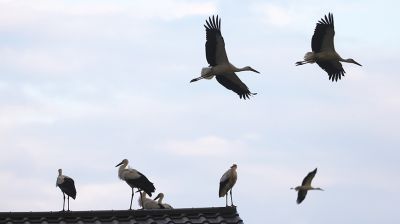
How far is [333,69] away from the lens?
66.1ft

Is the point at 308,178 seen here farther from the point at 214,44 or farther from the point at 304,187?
the point at 214,44

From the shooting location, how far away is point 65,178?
19000 millimetres

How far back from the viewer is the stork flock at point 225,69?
1814 cm

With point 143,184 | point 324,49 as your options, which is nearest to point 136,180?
point 143,184

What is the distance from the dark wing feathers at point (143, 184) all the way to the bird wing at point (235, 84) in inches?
106

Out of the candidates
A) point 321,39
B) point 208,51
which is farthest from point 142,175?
point 321,39

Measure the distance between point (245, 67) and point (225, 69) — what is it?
2.69ft

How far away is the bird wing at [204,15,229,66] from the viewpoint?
1914cm

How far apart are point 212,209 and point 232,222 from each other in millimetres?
346

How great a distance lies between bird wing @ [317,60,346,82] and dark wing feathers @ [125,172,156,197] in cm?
420

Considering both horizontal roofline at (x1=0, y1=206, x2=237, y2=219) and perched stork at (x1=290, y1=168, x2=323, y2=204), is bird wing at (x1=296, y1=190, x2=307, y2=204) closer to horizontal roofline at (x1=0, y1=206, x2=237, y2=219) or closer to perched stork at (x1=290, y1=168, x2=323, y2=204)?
perched stork at (x1=290, y1=168, x2=323, y2=204)

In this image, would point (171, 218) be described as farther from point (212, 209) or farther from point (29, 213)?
point (29, 213)

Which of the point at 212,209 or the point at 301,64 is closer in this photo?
the point at 212,209

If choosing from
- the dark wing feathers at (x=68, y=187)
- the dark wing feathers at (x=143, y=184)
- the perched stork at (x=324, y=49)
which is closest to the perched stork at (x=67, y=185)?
the dark wing feathers at (x=68, y=187)
